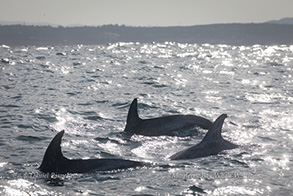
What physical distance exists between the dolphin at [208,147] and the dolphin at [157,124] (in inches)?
99.7

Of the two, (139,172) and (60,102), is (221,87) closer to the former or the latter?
(60,102)

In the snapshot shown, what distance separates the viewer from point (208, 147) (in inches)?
514

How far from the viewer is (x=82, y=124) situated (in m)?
18.8

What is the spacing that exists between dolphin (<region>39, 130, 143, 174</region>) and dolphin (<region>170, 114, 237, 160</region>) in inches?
79.2

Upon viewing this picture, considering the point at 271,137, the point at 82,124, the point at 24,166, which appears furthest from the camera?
the point at 82,124

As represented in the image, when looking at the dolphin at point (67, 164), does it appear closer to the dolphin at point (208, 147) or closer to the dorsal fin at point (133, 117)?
the dolphin at point (208, 147)

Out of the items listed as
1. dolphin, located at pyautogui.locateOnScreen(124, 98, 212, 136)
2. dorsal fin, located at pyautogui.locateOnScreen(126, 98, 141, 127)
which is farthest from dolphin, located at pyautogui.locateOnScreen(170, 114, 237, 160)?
dorsal fin, located at pyautogui.locateOnScreen(126, 98, 141, 127)

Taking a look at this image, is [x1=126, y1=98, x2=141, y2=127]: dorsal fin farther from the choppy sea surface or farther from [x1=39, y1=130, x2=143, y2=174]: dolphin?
[x1=39, y1=130, x2=143, y2=174]: dolphin

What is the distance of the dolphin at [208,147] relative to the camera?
12.7 m

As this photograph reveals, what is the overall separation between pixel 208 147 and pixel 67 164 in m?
4.19

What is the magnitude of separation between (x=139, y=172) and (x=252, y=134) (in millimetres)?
6749

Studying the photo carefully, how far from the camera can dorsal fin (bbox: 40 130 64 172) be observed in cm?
1044

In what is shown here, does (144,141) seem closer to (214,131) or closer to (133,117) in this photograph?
(133,117)

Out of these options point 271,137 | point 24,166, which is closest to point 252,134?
point 271,137
